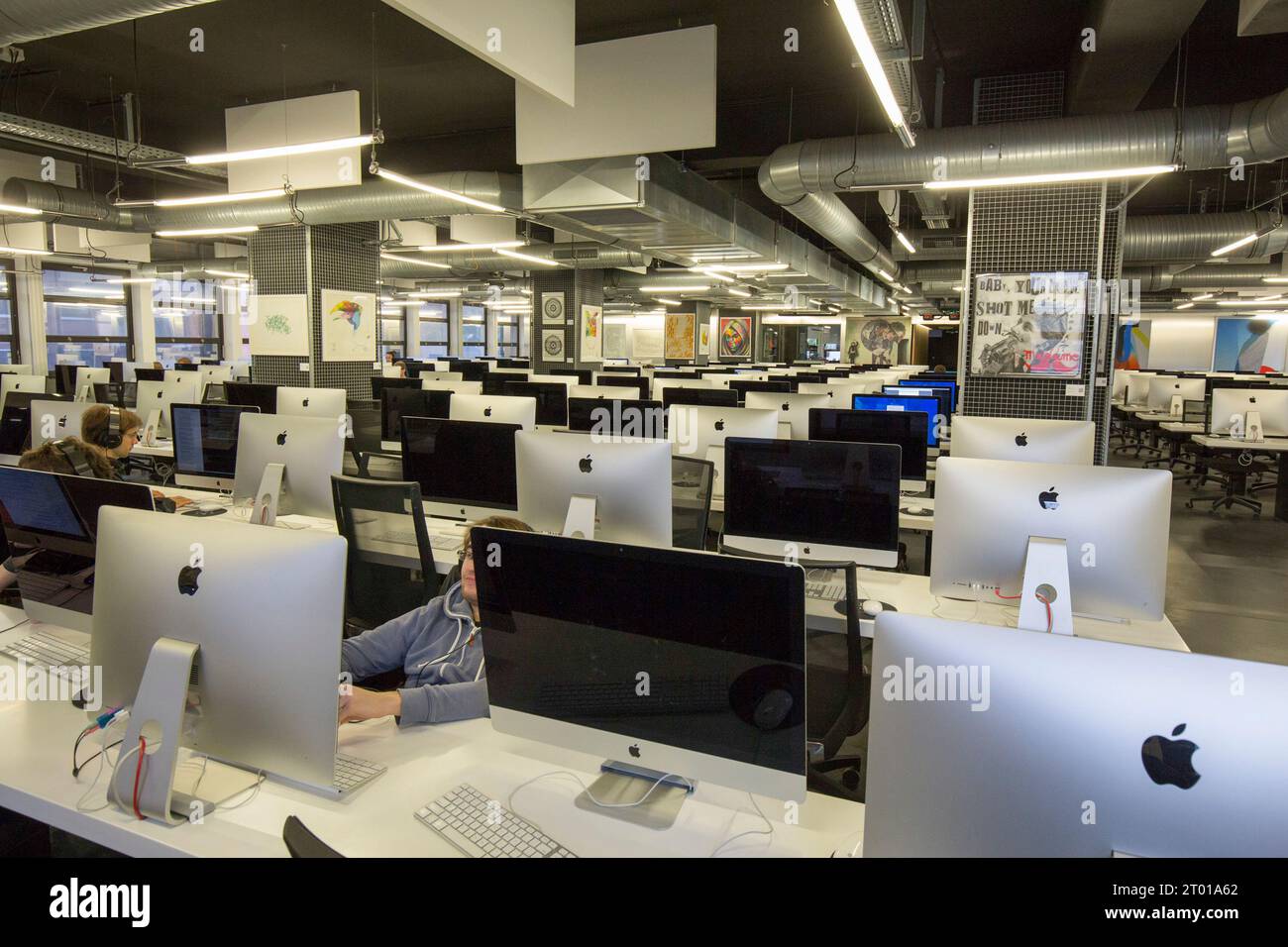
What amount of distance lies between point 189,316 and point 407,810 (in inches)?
795

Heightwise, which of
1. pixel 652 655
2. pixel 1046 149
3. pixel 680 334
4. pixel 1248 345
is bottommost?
pixel 652 655

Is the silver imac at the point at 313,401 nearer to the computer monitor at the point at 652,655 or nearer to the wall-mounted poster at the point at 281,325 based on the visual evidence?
the computer monitor at the point at 652,655

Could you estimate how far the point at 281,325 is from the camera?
1076cm

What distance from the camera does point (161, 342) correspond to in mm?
17844

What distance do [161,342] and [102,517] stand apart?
18744mm

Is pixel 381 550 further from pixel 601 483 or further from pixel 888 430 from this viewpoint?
pixel 888 430

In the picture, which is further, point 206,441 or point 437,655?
point 206,441

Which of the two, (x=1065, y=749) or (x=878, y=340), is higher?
(x=878, y=340)

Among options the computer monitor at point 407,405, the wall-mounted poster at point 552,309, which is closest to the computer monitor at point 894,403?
the computer monitor at point 407,405

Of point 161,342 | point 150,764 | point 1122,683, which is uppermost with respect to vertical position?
point 161,342

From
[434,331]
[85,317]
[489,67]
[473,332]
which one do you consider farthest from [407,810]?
[473,332]

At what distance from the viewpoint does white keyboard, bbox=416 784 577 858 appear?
1.61m

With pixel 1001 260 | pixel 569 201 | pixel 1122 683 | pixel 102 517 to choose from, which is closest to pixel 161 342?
pixel 569 201
